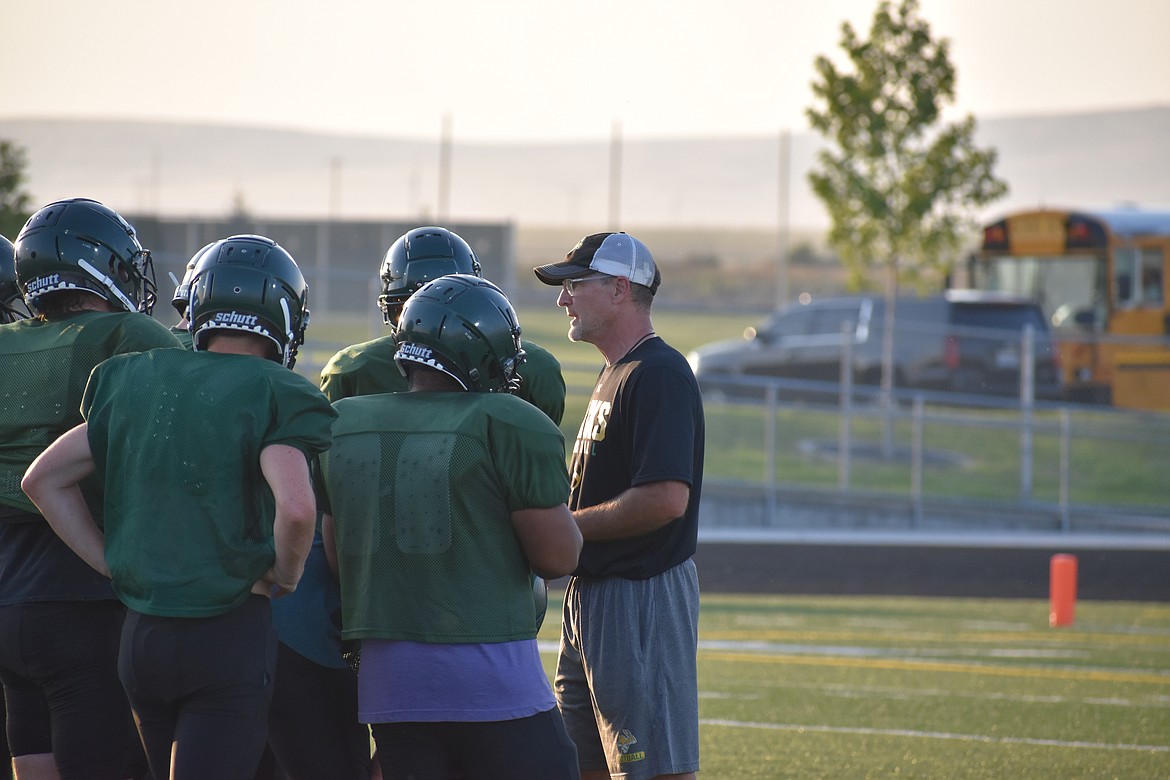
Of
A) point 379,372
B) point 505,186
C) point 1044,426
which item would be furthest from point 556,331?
point 505,186

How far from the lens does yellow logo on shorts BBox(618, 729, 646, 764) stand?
4066mm

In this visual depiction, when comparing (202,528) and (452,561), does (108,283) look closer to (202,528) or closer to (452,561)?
(202,528)

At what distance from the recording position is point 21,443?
12.8ft

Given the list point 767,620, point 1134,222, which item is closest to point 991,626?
point 767,620

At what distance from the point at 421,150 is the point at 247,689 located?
551ft

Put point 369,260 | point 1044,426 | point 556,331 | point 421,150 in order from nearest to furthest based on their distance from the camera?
point 1044,426
point 369,260
point 556,331
point 421,150

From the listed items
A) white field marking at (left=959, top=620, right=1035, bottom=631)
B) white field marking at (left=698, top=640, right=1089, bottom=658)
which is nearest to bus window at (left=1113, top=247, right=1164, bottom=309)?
white field marking at (left=959, top=620, right=1035, bottom=631)

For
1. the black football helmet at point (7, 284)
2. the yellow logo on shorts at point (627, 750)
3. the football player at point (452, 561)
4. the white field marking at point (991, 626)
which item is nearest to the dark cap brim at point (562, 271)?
the football player at point (452, 561)

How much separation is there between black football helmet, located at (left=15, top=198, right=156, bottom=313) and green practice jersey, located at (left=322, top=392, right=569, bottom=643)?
3.50ft

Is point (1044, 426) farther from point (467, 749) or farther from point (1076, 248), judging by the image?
point (467, 749)

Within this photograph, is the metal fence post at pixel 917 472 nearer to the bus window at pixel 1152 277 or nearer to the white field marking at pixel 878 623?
the white field marking at pixel 878 623

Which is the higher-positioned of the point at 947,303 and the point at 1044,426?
the point at 947,303

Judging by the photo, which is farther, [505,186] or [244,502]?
[505,186]

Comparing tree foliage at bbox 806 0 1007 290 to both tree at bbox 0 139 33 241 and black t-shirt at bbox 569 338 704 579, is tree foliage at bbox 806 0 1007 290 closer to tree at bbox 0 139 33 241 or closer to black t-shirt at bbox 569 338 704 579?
tree at bbox 0 139 33 241
